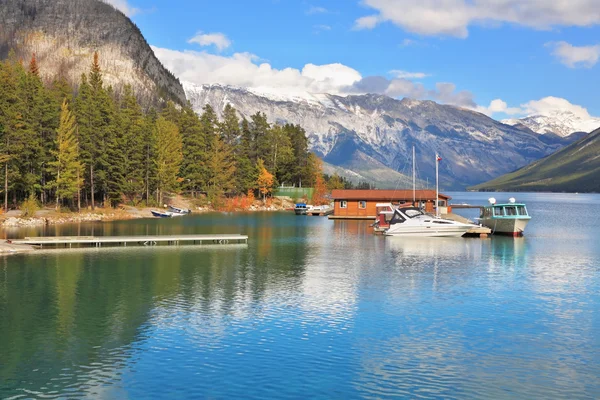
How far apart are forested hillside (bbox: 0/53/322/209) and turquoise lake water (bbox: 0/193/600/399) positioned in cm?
4362

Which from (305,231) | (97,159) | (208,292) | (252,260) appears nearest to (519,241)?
(305,231)

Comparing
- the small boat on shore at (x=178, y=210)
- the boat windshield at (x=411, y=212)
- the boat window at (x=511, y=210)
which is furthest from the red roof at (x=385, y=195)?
the small boat on shore at (x=178, y=210)

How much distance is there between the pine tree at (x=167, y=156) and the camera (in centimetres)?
12925

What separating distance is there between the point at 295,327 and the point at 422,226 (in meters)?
53.6

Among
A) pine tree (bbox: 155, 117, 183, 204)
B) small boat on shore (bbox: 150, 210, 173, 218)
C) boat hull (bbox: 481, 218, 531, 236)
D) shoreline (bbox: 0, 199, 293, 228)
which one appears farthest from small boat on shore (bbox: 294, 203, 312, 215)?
boat hull (bbox: 481, 218, 531, 236)

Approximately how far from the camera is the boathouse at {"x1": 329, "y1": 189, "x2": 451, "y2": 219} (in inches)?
4594

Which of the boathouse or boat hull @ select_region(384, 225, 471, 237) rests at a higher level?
the boathouse

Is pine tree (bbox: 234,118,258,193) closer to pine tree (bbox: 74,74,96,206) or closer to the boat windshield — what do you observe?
pine tree (bbox: 74,74,96,206)

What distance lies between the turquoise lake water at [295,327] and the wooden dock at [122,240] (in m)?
5.99

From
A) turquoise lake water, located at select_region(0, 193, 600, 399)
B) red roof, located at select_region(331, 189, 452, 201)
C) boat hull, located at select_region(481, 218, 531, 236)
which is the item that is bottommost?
turquoise lake water, located at select_region(0, 193, 600, 399)

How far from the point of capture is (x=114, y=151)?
111 metres

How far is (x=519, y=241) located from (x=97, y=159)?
7414cm

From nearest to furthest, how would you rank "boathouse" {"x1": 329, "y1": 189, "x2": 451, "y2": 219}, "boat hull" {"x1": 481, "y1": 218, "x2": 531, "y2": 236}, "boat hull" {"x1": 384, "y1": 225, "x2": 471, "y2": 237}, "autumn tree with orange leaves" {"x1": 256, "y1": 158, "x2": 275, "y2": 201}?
"boat hull" {"x1": 384, "y1": 225, "x2": 471, "y2": 237} → "boat hull" {"x1": 481, "y1": 218, "x2": 531, "y2": 236} → "boathouse" {"x1": 329, "y1": 189, "x2": 451, "y2": 219} → "autumn tree with orange leaves" {"x1": 256, "y1": 158, "x2": 275, "y2": 201}

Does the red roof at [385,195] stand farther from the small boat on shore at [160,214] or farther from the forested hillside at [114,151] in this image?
the forested hillside at [114,151]
